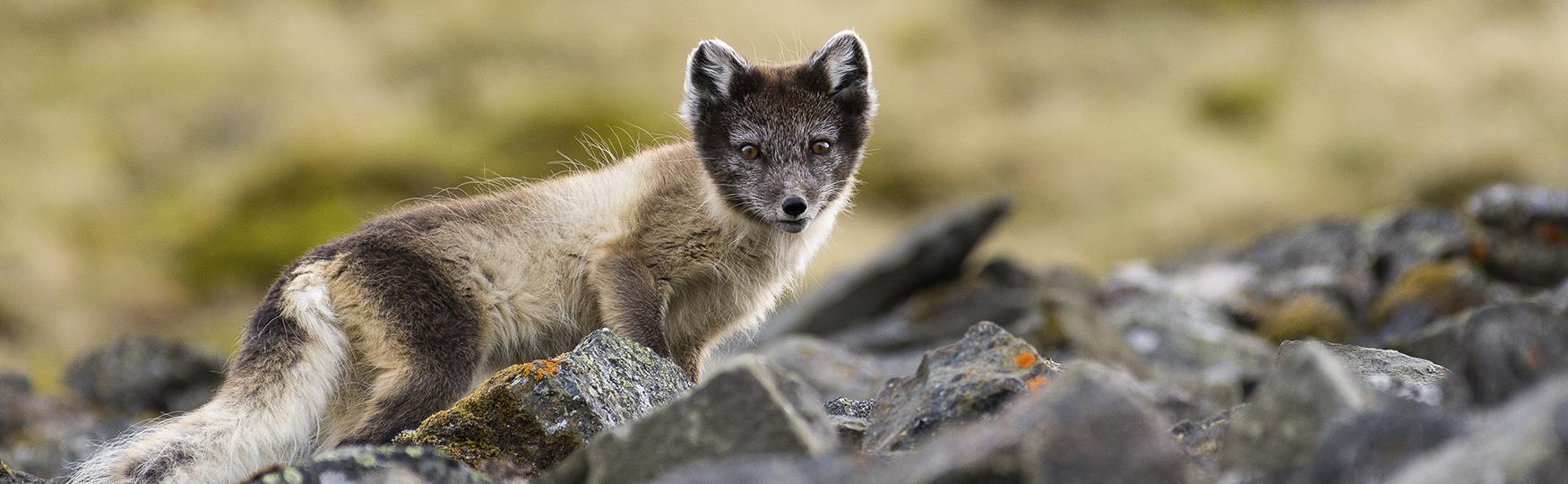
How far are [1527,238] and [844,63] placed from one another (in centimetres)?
777

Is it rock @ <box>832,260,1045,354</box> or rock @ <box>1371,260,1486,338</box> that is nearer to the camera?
rock @ <box>1371,260,1486,338</box>

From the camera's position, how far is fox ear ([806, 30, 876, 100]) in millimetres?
7074

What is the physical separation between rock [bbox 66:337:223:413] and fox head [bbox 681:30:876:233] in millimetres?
5149

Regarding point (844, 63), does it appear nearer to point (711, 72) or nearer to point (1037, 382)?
point (711, 72)

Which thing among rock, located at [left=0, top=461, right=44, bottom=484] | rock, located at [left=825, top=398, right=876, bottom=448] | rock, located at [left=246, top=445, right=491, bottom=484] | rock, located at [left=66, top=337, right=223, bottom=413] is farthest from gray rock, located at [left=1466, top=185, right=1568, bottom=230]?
rock, located at [left=0, top=461, right=44, bottom=484]

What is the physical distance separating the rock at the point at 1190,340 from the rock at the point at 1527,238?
7.38ft

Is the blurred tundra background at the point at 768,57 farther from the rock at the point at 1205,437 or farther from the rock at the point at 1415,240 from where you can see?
the rock at the point at 1205,437

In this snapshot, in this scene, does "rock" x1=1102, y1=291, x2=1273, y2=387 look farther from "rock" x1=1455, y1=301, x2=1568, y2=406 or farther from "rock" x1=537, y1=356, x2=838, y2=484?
"rock" x1=537, y1=356, x2=838, y2=484

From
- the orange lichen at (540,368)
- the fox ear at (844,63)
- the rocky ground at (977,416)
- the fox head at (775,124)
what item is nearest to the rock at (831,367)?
the rocky ground at (977,416)

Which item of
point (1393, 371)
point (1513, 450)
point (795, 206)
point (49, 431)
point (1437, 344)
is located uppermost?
point (795, 206)

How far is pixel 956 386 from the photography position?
4.62 meters

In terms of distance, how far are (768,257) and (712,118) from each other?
80 centimetres

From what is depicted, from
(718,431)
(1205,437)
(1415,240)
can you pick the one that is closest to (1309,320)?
(1415,240)

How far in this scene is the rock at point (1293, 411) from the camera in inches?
133
